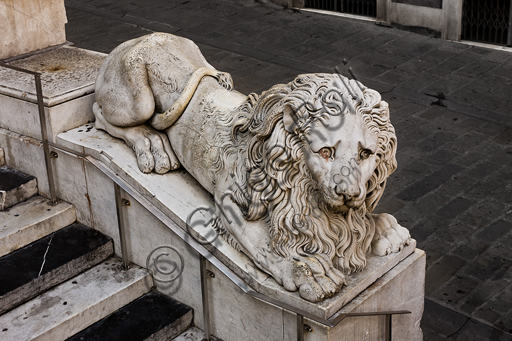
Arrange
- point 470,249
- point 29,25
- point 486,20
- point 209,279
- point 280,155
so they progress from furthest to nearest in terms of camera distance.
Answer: point 486,20 → point 29,25 → point 470,249 → point 209,279 → point 280,155

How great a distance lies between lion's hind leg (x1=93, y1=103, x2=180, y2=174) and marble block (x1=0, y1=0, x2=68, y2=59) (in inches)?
66.5

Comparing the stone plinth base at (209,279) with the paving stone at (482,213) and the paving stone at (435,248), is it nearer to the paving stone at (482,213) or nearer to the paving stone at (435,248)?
the paving stone at (435,248)

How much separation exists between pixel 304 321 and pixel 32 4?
12.2 feet

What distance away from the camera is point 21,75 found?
5.55 metres

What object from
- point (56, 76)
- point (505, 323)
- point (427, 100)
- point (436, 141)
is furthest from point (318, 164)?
point (427, 100)

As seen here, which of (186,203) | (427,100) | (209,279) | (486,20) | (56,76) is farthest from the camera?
(486,20)

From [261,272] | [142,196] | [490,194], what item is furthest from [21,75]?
[490,194]

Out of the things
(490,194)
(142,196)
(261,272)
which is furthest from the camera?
(490,194)

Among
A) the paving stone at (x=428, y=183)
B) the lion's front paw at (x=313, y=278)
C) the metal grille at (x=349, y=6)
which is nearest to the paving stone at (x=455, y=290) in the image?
the paving stone at (x=428, y=183)

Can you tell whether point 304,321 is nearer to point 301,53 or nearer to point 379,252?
point 379,252

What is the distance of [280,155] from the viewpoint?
3.75m

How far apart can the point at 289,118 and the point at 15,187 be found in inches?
96.9

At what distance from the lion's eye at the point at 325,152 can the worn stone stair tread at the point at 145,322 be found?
4.96 ft

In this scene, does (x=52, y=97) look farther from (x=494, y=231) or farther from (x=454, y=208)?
(x=494, y=231)
